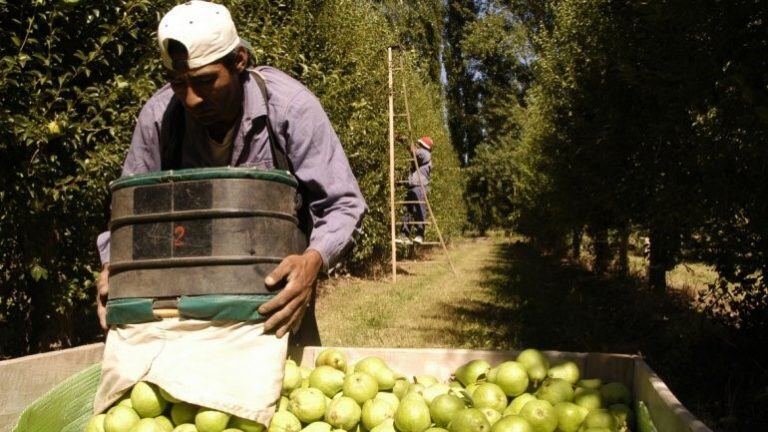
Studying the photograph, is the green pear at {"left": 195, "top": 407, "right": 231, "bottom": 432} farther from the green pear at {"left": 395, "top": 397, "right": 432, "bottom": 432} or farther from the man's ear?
the man's ear

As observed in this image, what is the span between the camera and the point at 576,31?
379 inches

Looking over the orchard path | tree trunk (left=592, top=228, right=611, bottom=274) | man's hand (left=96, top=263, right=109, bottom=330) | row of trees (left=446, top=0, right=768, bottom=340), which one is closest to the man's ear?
man's hand (left=96, top=263, right=109, bottom=330)

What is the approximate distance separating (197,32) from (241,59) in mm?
275

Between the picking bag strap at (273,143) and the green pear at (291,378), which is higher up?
the picking bag strap at (273,143)

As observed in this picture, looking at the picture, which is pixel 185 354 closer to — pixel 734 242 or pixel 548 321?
pixel 734 242

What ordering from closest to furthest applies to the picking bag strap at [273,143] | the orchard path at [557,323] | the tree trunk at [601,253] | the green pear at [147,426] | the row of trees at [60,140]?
the green pear at [147,426]
the picking bag strap at [273,143]
the row of trees at [60,140]
the orchard path at [557,323]
the tree trunk at [601,253]

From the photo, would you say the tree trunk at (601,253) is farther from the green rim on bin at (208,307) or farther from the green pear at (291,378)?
the green rim on bin at (208,307)

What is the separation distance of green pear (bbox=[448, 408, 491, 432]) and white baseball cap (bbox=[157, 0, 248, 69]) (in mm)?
1421

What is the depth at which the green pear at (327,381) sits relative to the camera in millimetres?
2297

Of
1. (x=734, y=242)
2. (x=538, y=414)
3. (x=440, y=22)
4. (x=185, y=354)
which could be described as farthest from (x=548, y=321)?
(x=440, y=22)

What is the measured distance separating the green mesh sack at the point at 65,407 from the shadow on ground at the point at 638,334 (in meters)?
2.83

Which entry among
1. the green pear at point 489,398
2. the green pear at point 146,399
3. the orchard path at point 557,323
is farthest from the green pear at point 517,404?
the orchard path at point 557,323

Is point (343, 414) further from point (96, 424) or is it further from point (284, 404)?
point (96, 424)

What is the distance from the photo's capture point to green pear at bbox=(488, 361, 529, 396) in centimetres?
228
